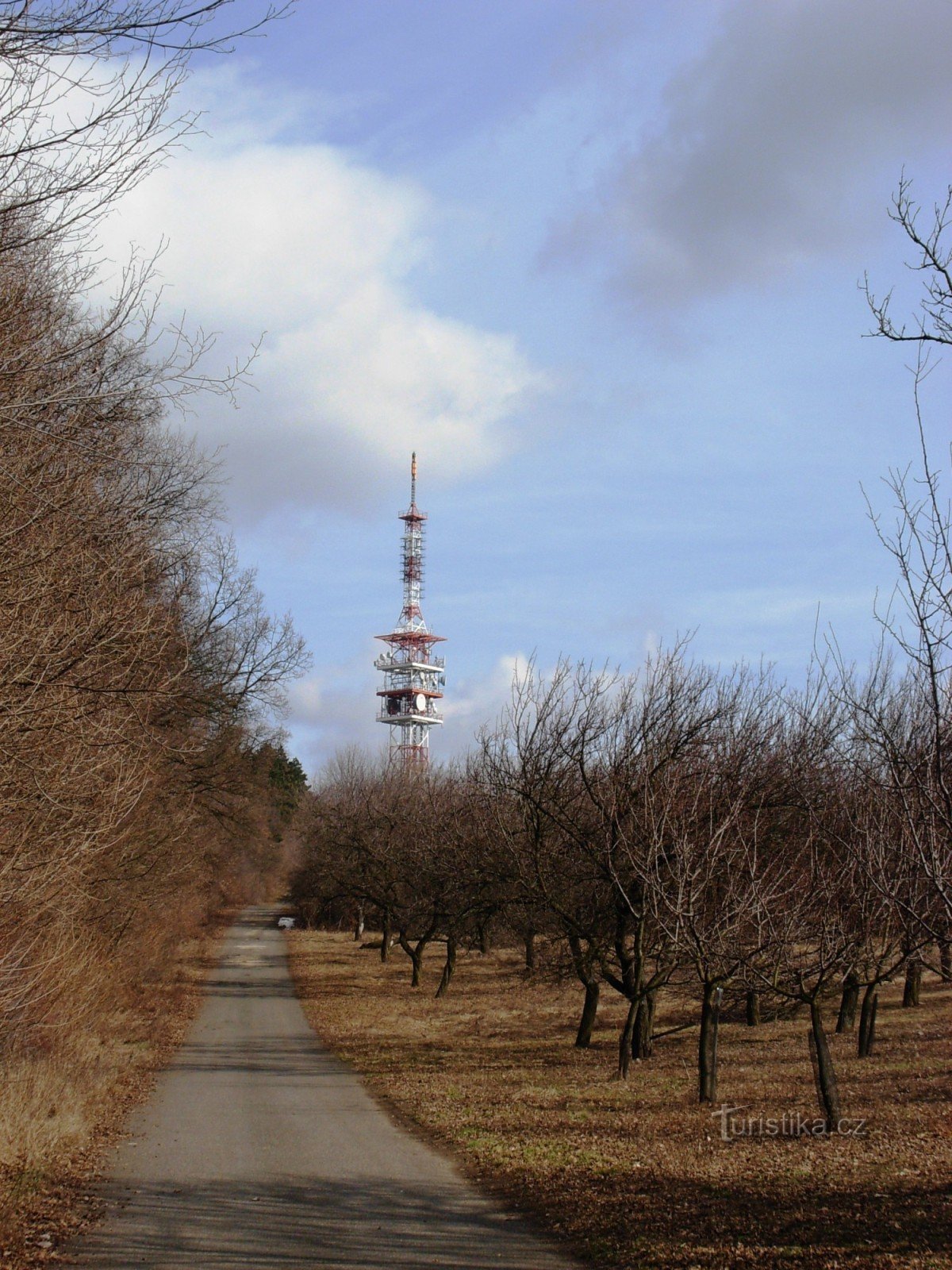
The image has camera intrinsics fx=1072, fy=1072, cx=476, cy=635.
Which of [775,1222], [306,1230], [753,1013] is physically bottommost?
[753,1013]

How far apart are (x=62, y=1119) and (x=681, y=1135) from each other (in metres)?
6.60

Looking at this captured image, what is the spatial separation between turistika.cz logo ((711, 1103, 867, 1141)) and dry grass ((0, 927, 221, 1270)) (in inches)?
260

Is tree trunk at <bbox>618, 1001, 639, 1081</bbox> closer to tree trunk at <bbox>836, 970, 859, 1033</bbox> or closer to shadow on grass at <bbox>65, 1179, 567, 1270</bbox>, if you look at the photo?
shadow on grass at <bbox>65, 1179, 567, 1270</bbox>

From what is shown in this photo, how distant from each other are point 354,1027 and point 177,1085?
28.2 feet

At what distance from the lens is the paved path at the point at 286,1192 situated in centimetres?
752

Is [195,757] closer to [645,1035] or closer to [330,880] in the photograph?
[645,1035]

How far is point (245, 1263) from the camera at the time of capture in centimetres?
735

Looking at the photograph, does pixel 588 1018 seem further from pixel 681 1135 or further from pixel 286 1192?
pixel 286 1192

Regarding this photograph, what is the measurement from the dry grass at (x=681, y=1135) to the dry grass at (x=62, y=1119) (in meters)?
3.56

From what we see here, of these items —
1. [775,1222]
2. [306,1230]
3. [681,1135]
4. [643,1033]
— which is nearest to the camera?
[775,1222]

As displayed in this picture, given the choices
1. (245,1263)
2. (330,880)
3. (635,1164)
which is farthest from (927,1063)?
(330,880)

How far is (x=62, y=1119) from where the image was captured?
11.3 meters

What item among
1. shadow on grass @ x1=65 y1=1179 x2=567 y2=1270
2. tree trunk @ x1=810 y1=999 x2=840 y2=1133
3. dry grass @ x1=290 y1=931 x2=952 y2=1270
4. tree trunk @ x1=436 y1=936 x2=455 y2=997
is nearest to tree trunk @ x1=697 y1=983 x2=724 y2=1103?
dry grass @ x1=290 y1=931 x2=952 y2=1270

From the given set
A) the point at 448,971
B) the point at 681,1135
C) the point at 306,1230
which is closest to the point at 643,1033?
the point at 681,1135
